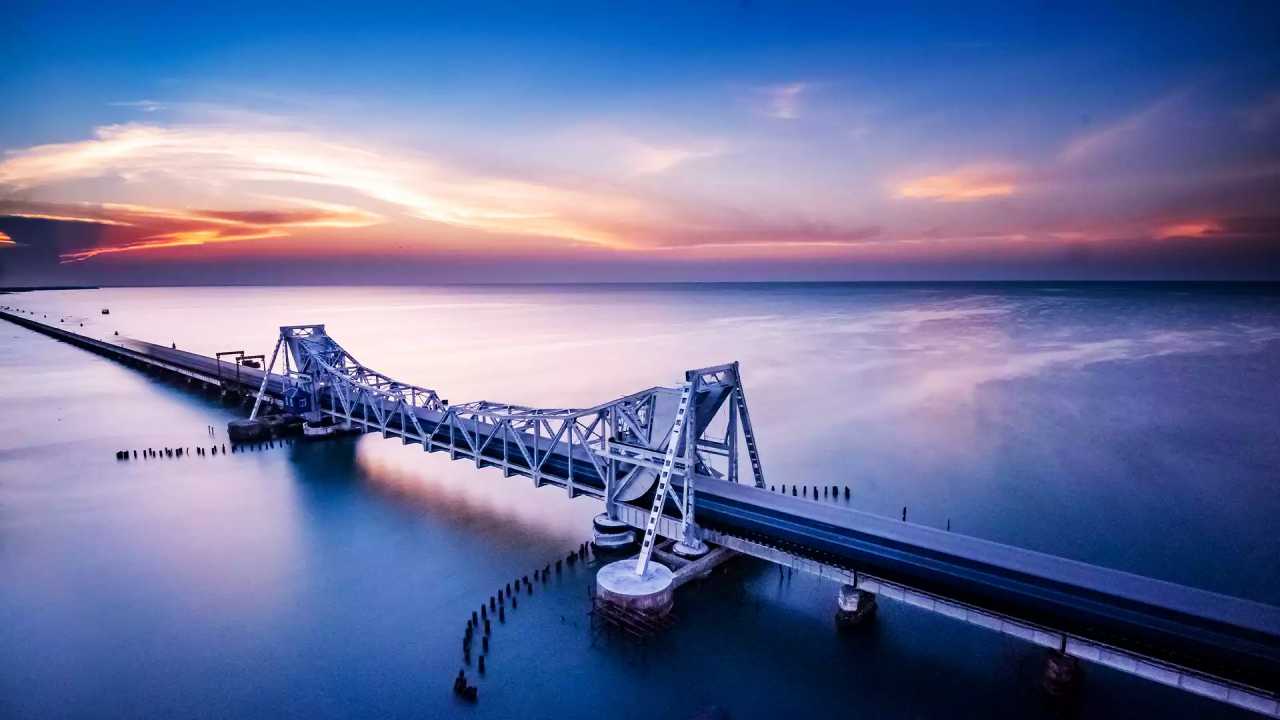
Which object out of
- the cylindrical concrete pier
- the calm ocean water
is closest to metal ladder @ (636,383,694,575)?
the cylindrical concrete pier

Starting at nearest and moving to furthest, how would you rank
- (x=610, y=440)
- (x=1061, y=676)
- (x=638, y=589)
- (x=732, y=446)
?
(x=1061, y=676), (x=638, y=589), (x=610, y=440), (x=732, y=446)

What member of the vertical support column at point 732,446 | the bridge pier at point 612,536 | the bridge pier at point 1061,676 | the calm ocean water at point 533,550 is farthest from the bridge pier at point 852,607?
the bridge pier at point 612,536

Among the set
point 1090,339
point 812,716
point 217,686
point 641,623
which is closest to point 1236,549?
point 812,716

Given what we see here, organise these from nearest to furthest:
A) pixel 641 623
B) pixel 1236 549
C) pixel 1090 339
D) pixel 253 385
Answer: pixel 641 623 < pixel 1236 549 < pixel 253 385 < pixel 1090 339

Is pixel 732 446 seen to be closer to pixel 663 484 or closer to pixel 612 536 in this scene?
pixel 663 484

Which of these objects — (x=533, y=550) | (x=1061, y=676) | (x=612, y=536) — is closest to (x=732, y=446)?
(x=612, y=536)

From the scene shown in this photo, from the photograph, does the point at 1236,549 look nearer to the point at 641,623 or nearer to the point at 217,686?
the point at 641,623
